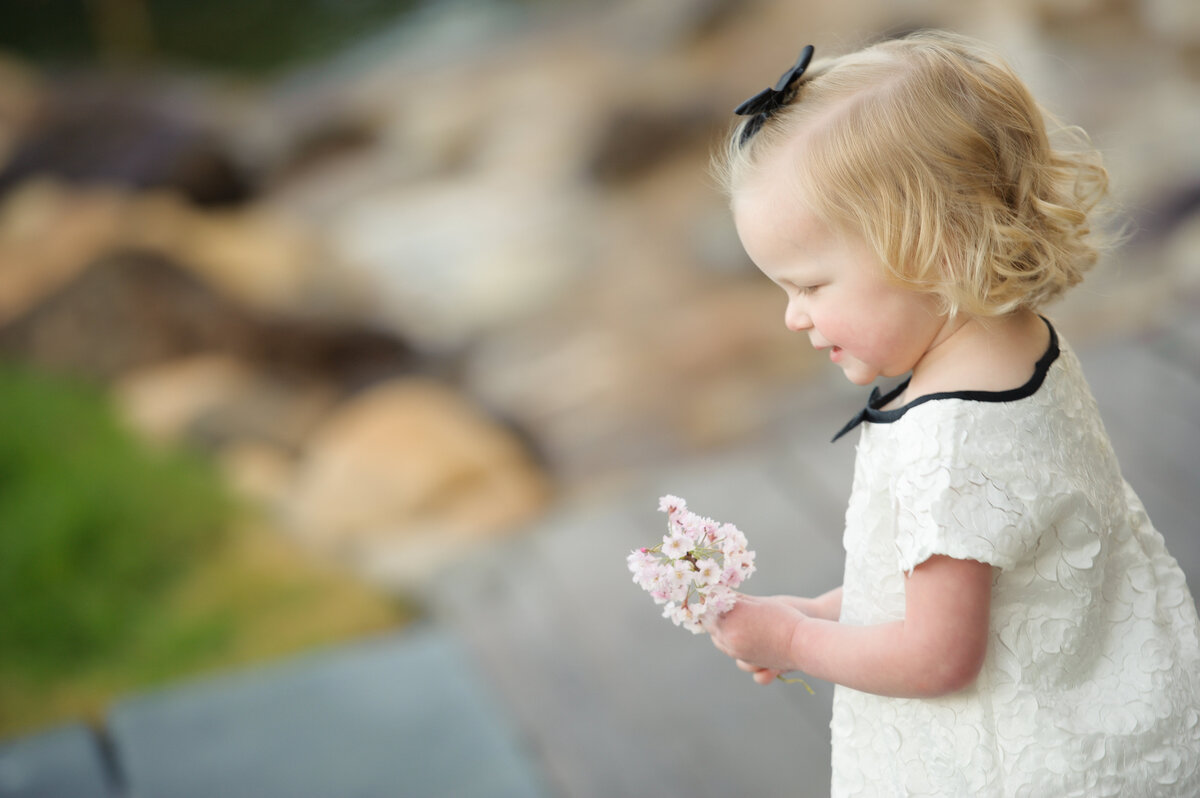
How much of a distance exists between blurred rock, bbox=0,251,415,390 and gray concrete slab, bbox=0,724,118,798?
117 inches

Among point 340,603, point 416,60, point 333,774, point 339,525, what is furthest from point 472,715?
point 416,60

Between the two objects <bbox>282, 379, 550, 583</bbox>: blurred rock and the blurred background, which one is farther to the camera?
<bbox>282, 379, 550, 583</bbox>: blurred rock

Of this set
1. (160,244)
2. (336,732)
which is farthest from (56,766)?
(160,244)

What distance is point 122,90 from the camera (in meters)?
7.75

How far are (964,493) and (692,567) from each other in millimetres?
247

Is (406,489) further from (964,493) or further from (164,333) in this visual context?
(964,493)

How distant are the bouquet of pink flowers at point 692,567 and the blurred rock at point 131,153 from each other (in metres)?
6.08

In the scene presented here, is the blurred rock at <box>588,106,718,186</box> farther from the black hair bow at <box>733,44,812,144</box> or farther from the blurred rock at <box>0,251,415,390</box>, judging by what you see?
the black hair bow at <box>733,44,812,144</box>

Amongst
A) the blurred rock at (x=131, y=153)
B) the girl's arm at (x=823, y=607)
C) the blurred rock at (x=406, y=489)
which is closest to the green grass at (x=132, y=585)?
the blurred rock at (x=406, y=489)

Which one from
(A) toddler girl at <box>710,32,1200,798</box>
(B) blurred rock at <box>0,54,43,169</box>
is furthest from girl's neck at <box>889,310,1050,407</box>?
(B) blurred rock at <box>0,54,43,169</box>

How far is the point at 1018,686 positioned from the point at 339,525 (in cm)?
278

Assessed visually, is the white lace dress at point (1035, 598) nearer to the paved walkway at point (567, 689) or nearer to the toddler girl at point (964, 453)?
the toddler girl at point (964, 453)

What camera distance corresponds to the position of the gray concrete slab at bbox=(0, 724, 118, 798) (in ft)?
6.79

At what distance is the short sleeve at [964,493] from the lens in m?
0.92
